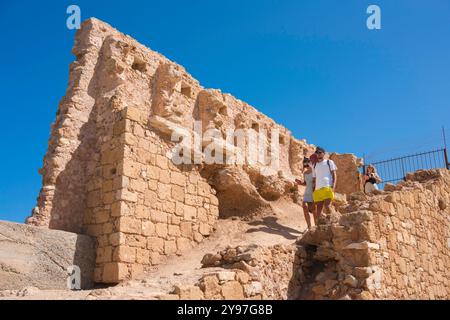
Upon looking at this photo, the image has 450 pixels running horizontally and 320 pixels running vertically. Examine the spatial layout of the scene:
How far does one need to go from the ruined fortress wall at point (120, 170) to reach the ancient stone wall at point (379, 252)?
2335 mm

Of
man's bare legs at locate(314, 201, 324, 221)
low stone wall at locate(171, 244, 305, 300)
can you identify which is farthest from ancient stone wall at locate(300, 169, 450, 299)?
man's bare legs at locate(314, 201, 324, 221)

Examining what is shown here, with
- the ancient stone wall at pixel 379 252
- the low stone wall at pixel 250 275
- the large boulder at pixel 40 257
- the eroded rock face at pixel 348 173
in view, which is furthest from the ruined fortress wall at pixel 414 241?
the eroded rock face at pixel 348 173

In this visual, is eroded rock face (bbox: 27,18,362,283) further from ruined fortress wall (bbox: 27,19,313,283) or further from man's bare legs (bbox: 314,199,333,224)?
man's bare legs (bbox: 314,199,333,224)

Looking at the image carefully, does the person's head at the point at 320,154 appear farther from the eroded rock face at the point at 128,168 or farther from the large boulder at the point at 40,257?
the large boulder at the point at 40,257

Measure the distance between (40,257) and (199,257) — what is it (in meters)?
2.42

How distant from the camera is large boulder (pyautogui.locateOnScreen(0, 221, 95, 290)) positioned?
570 centimetres

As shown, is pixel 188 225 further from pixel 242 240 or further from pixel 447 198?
pixel 447 198

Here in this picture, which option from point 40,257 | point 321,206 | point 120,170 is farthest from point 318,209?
point 40,257

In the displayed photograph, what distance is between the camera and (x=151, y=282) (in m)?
5.73

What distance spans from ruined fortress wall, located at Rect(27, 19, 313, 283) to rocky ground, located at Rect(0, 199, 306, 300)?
278mm

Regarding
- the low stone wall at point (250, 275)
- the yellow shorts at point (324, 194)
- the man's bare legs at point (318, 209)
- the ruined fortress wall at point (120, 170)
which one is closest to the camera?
the low stone wall at point (250, 275)

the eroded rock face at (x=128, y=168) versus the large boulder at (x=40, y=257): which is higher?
the eroded rock face at (x=128, y=168)

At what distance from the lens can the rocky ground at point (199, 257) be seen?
16.3ft

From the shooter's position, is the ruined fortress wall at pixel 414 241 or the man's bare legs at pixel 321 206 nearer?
the ruined fortress wall at pixel 414 241
